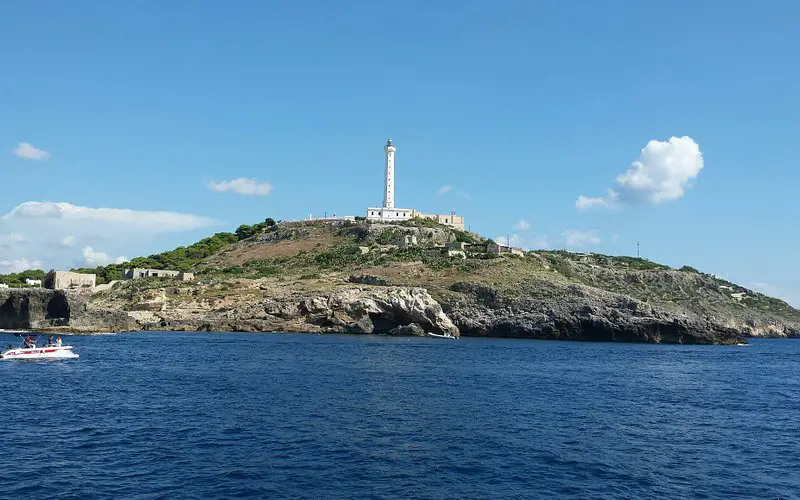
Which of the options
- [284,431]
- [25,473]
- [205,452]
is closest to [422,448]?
[284,431]

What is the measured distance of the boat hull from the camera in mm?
56469

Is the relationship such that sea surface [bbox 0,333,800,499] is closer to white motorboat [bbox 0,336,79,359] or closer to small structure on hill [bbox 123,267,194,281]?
white motorboat [bbox 0,336,79,359]

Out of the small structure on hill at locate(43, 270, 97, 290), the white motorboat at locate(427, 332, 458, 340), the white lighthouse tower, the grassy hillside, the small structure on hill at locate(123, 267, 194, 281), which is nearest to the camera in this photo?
the white motorboat at locate(427, 332, 458, 340)

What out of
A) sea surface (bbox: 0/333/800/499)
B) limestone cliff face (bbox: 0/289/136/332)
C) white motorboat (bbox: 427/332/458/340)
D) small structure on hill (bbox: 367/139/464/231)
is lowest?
sea surface (bbox: 0/333/800/499)

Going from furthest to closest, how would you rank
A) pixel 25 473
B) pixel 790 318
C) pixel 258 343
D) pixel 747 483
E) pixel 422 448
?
pixel 790 318 → pixel 258 343 → pixel 422 448 → pixel 747 483 → pixel 25 473

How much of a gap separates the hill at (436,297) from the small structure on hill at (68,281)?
7.47 m

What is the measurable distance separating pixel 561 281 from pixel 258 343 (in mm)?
56641

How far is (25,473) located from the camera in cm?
2302

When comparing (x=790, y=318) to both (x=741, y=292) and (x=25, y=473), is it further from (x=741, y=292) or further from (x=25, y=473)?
(x=25, y=473)

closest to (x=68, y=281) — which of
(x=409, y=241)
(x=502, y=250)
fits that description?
(x=409, y=241)

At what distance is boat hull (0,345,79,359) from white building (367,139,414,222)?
11252cm

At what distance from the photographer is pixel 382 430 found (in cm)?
3158

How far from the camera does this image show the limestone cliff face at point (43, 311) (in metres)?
84.1

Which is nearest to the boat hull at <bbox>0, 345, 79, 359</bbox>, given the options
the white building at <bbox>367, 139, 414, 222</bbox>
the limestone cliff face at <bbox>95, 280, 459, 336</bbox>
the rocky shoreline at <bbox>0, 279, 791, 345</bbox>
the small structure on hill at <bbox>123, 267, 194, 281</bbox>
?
the rocky shoreline at <bbox>0, 279, 791, 345</bbox>
